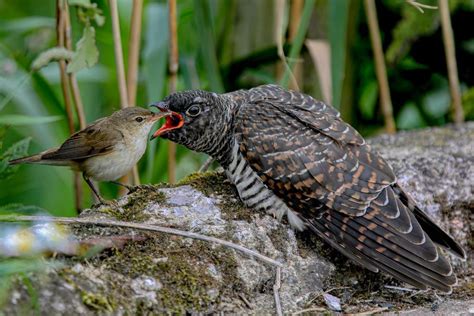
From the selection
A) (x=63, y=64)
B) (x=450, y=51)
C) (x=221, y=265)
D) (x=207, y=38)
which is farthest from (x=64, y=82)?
(x=450, y=51)

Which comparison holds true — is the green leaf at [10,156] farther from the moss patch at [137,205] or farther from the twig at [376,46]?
the twig at [376,46]

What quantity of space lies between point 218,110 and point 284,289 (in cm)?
98

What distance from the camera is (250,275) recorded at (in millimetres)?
2867

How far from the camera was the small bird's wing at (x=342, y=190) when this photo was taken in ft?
10.4

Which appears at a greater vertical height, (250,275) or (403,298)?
(250,275)

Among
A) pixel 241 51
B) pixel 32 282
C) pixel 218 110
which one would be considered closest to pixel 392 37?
pixel 241 51

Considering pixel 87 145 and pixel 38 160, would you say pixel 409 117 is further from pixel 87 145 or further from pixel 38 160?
pixel 38 160

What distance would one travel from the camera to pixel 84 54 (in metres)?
3.51

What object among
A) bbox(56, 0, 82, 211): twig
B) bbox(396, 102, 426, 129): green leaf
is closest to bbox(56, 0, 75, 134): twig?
bbox(56, 0, 82, 211): twig

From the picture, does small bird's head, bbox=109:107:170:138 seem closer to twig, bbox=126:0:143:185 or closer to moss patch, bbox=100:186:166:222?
moss patch, bbox=100:186:166:222

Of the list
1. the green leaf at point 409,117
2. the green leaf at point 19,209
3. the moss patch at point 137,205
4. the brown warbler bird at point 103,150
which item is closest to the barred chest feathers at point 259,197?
the moss patch at point 137,205

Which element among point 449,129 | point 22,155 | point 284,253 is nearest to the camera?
point 284,253

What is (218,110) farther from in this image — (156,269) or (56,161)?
(156,269)

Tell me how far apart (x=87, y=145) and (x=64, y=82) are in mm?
583
